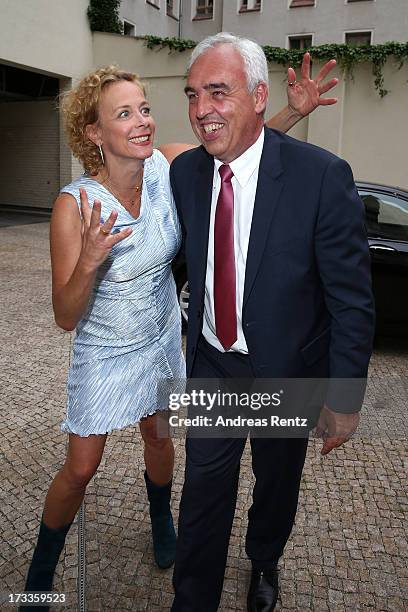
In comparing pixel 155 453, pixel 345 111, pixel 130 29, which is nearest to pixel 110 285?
pixel 155 453

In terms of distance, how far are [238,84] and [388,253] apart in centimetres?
353

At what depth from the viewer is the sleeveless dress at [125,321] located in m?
2.04

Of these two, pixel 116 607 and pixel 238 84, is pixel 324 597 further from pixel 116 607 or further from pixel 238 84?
pixel 238 84

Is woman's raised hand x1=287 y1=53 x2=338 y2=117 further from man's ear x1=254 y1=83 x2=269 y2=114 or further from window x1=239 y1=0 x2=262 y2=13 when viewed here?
window x1=239 y1=0 x2=262 y2=13

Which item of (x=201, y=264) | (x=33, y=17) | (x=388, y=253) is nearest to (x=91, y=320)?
(x=201, y=264)

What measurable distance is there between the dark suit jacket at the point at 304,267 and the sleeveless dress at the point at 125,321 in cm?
24

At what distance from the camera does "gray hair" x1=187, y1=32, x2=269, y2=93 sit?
1.82 meters

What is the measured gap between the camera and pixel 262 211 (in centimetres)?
183

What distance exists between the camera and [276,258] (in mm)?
1819

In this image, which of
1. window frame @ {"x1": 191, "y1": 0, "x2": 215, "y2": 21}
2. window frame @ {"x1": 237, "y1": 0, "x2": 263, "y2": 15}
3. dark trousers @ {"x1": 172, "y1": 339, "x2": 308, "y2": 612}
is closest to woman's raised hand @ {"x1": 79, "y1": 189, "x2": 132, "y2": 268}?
dark trousers @ {"x1": 172, "y1": 339, "x2": 308, "y2": 612}

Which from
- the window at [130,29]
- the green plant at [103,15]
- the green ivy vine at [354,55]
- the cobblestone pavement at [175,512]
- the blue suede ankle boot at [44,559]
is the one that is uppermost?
the window at [130,29]

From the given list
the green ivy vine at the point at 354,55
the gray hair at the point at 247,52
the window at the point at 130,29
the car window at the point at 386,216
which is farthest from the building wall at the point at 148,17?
the gray hair at the point at 247,52

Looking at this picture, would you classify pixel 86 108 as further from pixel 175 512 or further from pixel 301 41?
pixel 301 41

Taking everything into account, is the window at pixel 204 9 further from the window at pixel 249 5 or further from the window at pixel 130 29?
the window at pixel 130 29
